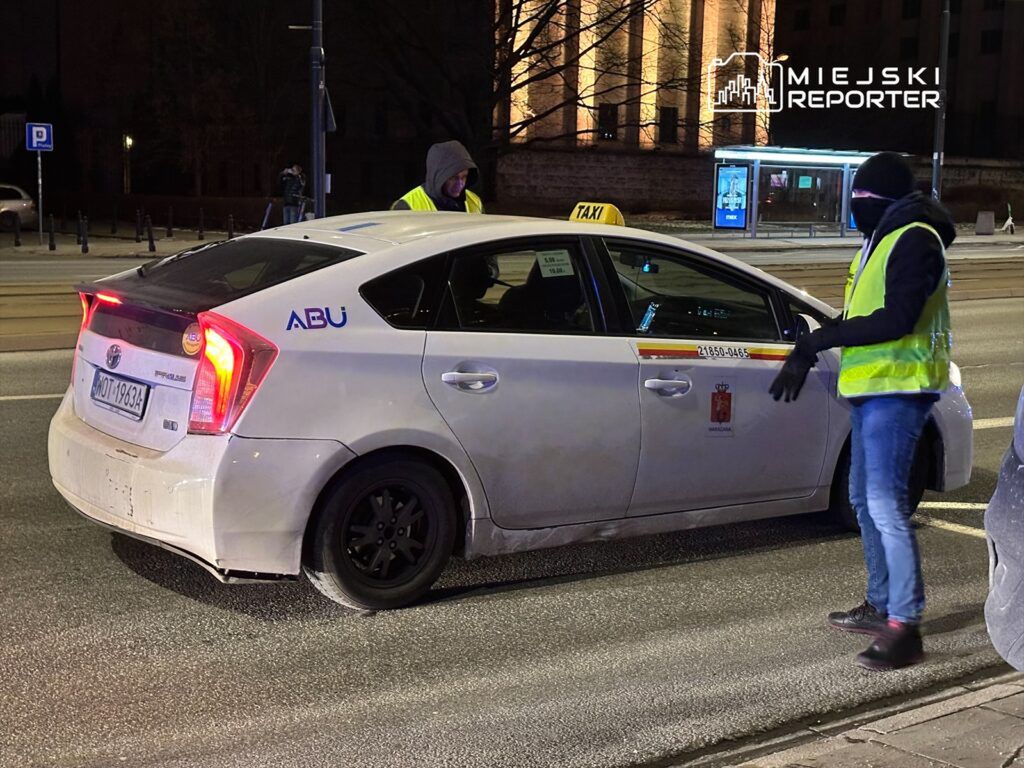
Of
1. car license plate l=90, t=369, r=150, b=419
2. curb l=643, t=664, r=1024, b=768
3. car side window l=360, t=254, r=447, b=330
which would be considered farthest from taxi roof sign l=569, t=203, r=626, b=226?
curb l=643, t=664, r=1024, b=768

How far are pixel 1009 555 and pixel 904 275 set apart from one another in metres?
1.63

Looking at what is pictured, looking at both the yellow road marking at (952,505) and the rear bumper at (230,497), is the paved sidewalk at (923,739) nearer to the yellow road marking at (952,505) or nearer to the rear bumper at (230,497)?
the rear bumper at (230,497)

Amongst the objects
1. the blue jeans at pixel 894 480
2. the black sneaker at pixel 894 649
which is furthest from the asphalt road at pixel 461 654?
the blue jeans at pixel 894 480

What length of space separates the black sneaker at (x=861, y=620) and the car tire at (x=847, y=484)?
116 cm

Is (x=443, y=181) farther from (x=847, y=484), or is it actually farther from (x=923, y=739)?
(x=923, y=739)

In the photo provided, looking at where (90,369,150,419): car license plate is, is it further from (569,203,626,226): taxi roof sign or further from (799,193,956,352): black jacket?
(569,203,626,226): taxi roof sign

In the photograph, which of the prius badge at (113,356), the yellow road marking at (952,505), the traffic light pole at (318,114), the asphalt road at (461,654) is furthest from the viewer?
the traffic light pole at (318,114)

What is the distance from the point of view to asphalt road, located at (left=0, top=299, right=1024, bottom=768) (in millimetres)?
3785

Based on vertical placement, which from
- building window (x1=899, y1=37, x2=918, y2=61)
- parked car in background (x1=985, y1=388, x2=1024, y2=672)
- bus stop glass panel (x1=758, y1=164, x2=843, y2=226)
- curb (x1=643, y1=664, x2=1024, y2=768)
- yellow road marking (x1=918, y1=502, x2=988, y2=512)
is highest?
building window (x1=899, y1=37, x2=918, y2=61)

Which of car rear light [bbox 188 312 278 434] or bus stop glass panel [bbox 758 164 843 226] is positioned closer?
car rear light [bbox 188 312 278 434]

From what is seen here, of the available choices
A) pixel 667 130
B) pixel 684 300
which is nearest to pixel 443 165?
pixel 684 300

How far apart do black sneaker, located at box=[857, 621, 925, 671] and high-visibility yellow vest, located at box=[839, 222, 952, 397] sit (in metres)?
0.86

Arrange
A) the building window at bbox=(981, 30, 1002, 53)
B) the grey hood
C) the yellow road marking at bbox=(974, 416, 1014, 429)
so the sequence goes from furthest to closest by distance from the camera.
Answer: the building window at bbox=(981, 30, 1002, 53)
the yellow road marking at bbox=(974, 416, 1014, 429)
the grey hood

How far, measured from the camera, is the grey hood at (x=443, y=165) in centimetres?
755
